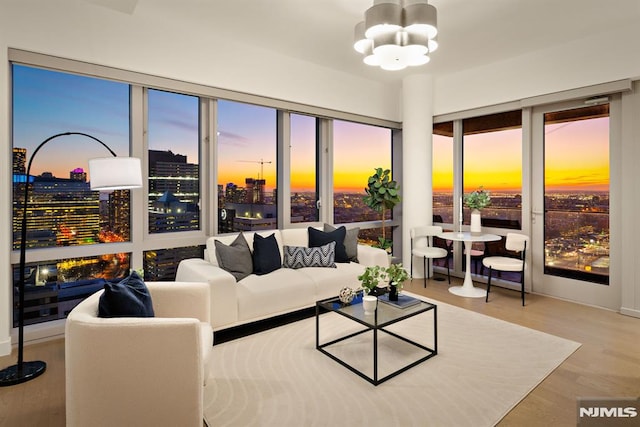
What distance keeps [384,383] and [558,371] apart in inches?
51.6

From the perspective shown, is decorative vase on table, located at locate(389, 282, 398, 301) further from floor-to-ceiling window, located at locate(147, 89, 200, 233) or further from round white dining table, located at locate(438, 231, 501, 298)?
floor-to-ceiling window, located at locate(147, 89, 200, 233)

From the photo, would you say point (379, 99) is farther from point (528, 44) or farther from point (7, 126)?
point (7, 126)

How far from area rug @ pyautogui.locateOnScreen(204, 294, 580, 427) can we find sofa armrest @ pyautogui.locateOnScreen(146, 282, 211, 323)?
0.50m

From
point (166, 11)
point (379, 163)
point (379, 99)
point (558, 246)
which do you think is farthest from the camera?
point (379, 163)

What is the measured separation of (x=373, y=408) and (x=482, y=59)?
4.36 m

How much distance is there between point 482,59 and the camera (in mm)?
4594

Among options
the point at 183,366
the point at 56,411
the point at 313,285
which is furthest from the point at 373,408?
the point at 56,411

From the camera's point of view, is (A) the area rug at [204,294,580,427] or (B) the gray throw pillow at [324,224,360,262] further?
(B) the gray throw pillow at [324,224,360,262]

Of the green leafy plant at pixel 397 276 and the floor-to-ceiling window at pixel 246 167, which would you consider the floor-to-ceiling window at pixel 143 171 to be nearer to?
the floor-to-ceiling window at pixel 246 167

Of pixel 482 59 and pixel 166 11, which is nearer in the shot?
pixel 166 11

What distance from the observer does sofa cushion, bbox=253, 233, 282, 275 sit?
3703mm

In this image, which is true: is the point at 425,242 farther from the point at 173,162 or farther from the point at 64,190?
the point at 64,190

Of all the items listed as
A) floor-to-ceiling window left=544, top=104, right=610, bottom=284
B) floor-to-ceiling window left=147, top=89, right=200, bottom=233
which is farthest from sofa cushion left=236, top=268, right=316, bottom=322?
floor-to-ceiling window left=544, top=104, right=610, bottom=284

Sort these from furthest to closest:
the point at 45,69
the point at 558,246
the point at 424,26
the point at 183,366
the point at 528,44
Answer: the point at 558,246 < the point at 528,44 < the point at 45,69 < the point at 424,26 < the point at 183,366
